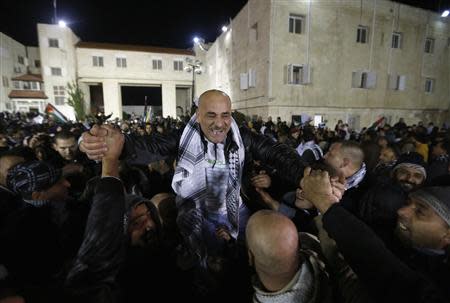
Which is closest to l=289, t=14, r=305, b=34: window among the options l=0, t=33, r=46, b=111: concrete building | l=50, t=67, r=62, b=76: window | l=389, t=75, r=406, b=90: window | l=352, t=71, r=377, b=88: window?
l=352, t=71, r=377, b=88: window

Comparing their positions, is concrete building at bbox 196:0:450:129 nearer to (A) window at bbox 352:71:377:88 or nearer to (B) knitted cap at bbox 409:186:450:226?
(A) window at bbox 352:71:377:88

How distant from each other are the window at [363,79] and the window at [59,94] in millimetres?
31258

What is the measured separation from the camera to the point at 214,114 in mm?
2219

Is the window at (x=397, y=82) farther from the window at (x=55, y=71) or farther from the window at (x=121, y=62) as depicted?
the window at (x=55, y=71)

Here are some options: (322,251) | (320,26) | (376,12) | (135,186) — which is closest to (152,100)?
(320,26)

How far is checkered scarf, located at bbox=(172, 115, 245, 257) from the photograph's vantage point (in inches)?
89.7

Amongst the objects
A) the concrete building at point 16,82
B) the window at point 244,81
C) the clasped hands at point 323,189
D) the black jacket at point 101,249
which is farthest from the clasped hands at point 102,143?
the concrete building at point 16,82

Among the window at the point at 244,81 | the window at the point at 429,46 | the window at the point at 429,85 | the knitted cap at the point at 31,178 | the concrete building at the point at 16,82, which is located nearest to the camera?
the knitted cap at the point at 31,178

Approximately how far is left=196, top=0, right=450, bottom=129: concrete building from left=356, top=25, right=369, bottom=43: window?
71 millimetres

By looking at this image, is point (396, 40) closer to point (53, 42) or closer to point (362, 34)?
point (362, 34)

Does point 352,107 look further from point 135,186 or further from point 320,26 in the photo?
point 135,186

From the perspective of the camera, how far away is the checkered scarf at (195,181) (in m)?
2.28

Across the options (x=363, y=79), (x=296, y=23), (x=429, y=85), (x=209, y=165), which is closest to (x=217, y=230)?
(x=209, y=165)

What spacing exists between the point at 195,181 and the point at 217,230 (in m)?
0.52
